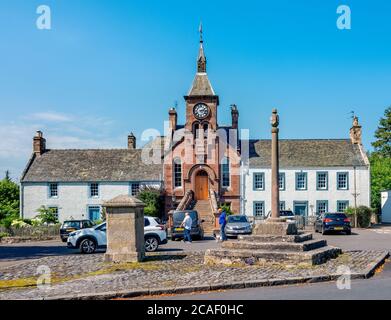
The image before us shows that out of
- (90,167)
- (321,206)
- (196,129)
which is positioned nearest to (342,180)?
(321,206)

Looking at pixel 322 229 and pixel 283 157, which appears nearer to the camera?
pixel 322 229

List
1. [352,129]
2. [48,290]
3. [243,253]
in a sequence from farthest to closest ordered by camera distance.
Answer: [352,129]
[243,253]
[48,290]

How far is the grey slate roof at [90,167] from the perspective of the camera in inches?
1949

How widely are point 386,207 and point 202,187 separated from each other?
2059 centimetres

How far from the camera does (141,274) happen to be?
14406 mm

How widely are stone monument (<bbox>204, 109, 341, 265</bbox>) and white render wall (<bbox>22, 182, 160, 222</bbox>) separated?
1282 inches

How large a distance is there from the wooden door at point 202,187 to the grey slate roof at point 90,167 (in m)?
4.05

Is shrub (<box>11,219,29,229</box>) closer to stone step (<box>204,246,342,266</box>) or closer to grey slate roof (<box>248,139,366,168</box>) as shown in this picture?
grey slate roof (<box>248,139,366,168</box>)

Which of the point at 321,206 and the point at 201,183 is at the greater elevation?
the point at 201,183

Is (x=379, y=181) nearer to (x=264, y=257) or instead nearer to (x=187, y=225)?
(x=187, y=225)
